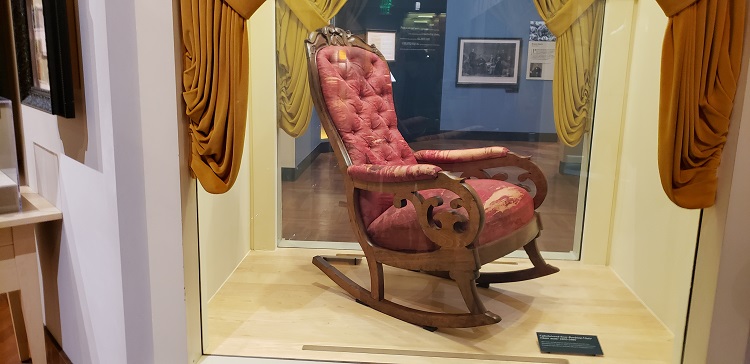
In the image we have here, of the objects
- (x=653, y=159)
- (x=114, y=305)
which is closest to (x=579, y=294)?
(x=653, y=159)

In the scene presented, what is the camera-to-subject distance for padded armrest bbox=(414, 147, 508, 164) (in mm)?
2578

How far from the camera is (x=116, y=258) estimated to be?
1777mm

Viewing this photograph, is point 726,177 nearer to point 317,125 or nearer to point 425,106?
point 425,106

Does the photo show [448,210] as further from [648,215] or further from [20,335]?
[20,335]

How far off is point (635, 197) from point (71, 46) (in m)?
2.27

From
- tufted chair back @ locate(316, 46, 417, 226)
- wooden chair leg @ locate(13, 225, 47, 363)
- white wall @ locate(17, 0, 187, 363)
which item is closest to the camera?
white wall @ locate(17, 0, 187, 363)

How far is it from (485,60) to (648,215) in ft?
3.17

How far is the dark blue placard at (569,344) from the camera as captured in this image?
6.89ft

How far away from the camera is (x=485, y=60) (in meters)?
2.52

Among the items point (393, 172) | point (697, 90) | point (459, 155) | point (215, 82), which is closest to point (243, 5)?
point (215, 82)

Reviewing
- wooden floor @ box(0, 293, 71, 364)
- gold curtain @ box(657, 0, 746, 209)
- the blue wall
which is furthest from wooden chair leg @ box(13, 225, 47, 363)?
gold curtain @ box(657, 0, 746, 209)

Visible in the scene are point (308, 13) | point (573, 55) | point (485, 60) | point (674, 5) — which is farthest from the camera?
point (308, 13)

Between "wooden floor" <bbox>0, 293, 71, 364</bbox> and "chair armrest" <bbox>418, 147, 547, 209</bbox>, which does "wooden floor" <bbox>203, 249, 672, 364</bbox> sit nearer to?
"chair armrest" <bbox>418, 147, 547, 209</bbox>

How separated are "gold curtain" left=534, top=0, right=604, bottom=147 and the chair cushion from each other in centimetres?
54
